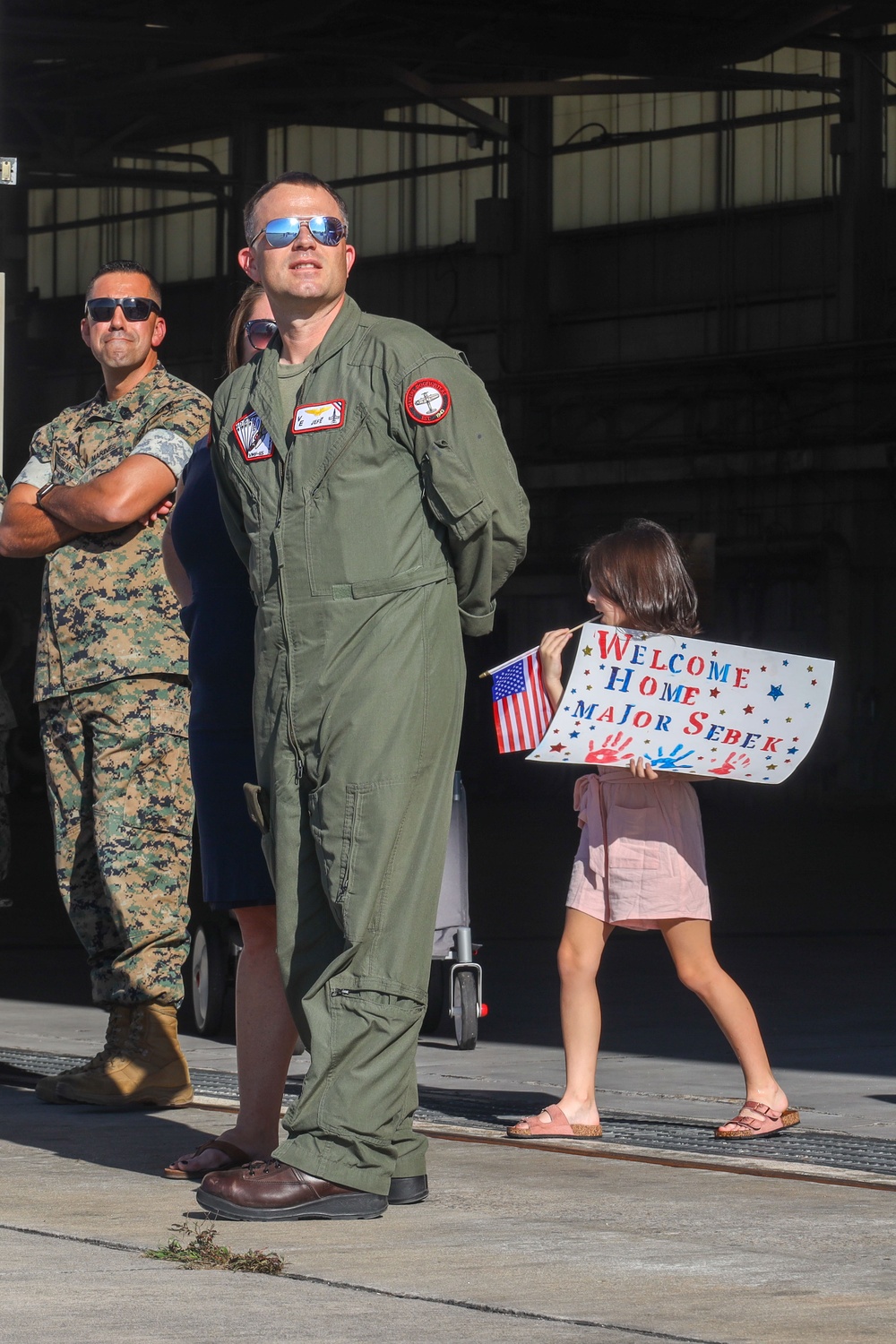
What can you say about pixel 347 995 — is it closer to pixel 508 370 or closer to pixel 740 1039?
pixel 740 1039

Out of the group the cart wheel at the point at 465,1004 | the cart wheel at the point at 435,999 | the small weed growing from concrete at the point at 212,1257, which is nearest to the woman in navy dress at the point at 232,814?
the small weed growing from concrete at the point at 212,1257

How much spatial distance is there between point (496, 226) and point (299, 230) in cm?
2463

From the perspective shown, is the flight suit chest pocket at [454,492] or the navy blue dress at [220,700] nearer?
the flight suit chest pocket at [454,492]

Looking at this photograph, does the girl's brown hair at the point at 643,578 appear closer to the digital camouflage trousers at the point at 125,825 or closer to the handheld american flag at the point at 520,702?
the handheld american flag at the point at 520,702

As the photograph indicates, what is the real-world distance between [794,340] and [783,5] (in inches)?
188

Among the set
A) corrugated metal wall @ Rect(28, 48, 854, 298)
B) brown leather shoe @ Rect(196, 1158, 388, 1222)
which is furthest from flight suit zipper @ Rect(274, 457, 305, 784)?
corrugated metal wall @ Rect(28, 48, 854, 298)

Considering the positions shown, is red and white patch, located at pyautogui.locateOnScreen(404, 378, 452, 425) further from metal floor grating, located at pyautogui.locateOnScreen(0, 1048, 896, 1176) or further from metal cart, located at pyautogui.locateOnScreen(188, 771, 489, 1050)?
metal cart, located at pyautogui.locateOnScreen(188, 771, 489, 1050)

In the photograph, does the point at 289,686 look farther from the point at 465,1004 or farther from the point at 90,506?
the point at 465,1004

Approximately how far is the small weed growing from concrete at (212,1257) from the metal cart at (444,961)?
2687 mm

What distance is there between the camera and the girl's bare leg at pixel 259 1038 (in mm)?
4148

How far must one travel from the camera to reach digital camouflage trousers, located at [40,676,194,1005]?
5.27 meters

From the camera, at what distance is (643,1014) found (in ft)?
25.2

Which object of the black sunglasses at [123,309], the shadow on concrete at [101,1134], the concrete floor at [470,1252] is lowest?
the shadow on concrete at [101,1134]

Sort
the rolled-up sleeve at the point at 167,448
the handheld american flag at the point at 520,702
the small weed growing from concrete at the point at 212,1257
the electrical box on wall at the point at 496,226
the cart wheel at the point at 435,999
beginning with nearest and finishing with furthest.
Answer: the small weed growing from concrete at the point at 212,1257
the handheld american flag at the point at 520,702
the rolled-up sleeve at the point at 167,448
the cart wheel at the point at 435,999
the electrical box on wall at the point at 496,226
